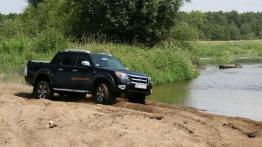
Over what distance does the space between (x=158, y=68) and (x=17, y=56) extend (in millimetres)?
9130

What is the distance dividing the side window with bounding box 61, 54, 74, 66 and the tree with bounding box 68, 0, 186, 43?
82.8 feet

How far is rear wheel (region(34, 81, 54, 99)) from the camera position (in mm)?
21031

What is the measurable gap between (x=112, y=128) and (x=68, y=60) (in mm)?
7374

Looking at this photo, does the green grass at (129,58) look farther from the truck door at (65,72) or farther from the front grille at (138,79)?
the front grille at (138,79)

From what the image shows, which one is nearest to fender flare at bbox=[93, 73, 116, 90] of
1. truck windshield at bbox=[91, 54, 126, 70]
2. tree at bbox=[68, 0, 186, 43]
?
truck windshield at bbox=[91, 54, 126, 70]

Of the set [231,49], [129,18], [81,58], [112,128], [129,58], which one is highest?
[129,18]

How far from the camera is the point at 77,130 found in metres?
13.7

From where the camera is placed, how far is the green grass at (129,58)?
34.7m

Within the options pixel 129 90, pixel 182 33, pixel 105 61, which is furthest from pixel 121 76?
pixel 182 33

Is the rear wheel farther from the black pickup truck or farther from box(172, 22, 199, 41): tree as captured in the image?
box(172, 22, 199, 41): tree

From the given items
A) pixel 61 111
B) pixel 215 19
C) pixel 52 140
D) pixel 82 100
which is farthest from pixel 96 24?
pixel 215 19

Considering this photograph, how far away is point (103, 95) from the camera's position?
19.2 metres

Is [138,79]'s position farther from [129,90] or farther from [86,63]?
[86,63]

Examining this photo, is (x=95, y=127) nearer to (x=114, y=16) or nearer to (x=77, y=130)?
(x=77, y=130)
